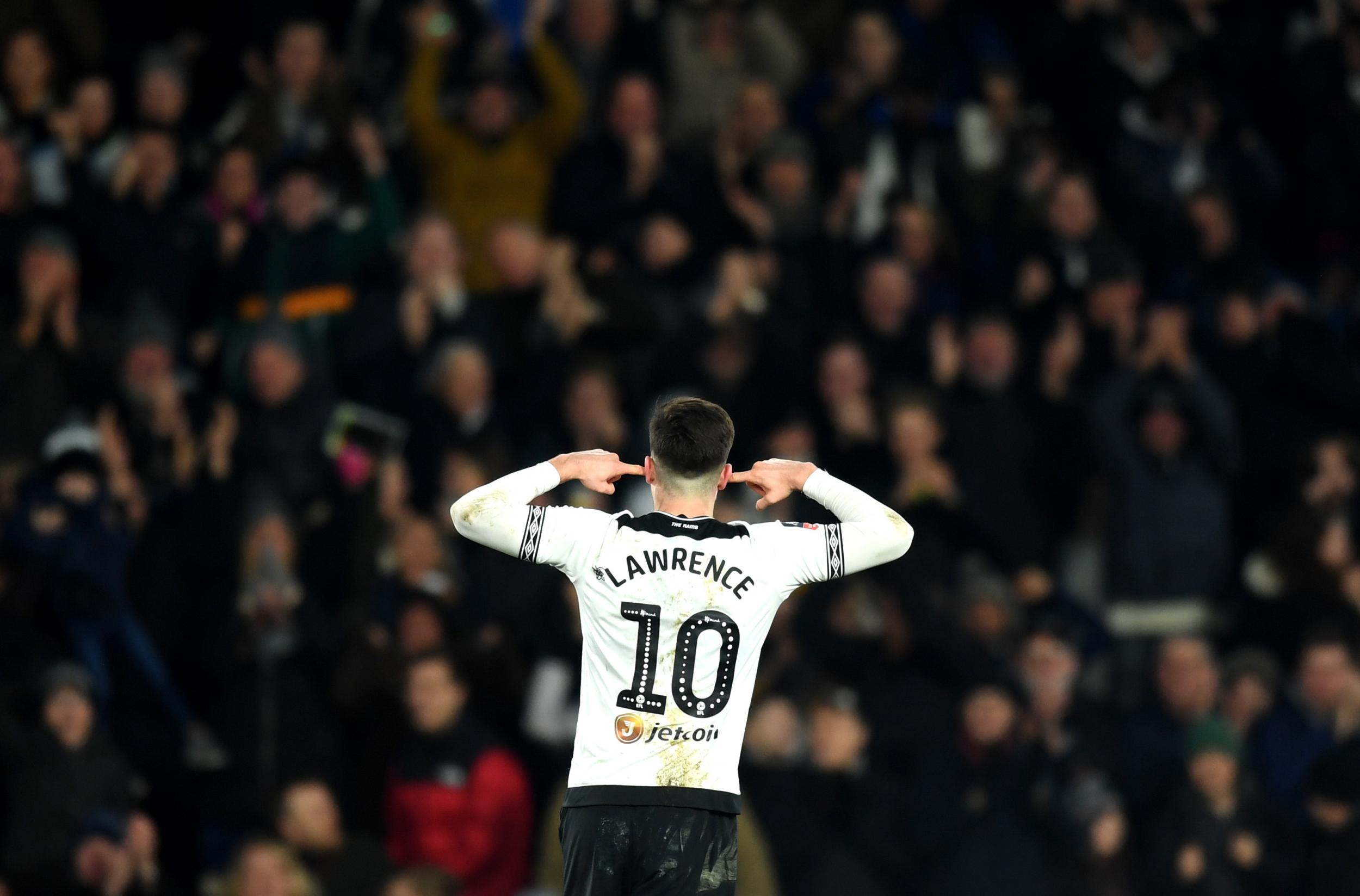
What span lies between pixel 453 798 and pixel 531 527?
5.01m

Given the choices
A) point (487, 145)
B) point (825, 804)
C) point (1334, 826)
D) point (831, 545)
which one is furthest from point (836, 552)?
point (487, 145)

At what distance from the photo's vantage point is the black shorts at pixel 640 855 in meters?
6.55

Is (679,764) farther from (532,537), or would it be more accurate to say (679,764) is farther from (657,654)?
(532,537)

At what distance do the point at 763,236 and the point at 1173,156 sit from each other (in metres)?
3.24

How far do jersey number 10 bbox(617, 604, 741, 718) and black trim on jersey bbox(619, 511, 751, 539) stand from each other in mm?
217

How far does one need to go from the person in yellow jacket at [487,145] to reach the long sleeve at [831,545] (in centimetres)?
732

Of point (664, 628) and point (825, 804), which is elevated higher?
point (664, 628)

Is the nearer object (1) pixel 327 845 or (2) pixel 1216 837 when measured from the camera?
(1) pixel 327 845

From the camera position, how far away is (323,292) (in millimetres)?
13344

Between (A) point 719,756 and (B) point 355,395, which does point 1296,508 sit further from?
(A) point 719,756

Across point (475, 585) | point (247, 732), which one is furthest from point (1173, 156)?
point (247, 732)

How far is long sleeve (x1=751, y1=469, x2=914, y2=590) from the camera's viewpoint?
6762mm

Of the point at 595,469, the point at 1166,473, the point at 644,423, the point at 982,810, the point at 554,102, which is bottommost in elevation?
the point at 982,810

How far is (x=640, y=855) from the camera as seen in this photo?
656 centimetres
